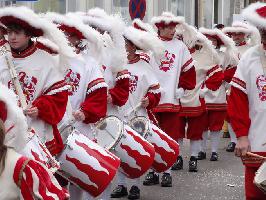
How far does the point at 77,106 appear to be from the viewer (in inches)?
311

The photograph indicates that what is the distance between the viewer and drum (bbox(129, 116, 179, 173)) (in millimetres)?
9414

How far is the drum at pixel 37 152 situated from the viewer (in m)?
5.73

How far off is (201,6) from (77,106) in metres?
27.5

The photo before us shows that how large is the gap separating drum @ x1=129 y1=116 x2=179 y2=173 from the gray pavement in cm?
58

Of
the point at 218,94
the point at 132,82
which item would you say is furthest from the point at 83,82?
the point at 218,94

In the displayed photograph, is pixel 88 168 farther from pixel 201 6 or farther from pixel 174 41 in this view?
pixel 201 6

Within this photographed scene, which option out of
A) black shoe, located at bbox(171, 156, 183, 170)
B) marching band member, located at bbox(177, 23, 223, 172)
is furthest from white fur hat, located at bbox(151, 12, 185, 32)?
black shoe, located at bbox(171, 156, 183, 170)

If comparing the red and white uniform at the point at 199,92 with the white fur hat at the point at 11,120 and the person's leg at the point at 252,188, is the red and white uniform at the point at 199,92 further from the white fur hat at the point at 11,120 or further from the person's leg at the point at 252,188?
the white fur hat at the point at 11,120

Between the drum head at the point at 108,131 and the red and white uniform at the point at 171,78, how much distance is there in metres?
2.53

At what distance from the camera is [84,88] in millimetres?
7883

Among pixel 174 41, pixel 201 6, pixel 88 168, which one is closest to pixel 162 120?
pixel 174 41

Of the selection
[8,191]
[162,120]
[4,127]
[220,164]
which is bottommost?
[220,164]

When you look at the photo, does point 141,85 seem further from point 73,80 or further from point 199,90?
point 199,90

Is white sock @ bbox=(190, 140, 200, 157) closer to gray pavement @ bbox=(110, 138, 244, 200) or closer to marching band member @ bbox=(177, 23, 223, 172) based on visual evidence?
marching band member @ bbox=(177, 23, 223, 172)
